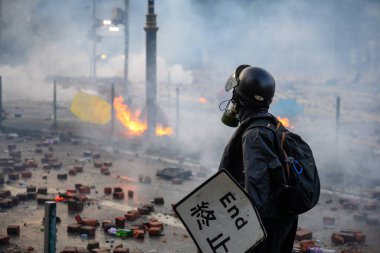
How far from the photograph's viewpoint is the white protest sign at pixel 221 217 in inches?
126

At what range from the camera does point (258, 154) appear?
3402 mm

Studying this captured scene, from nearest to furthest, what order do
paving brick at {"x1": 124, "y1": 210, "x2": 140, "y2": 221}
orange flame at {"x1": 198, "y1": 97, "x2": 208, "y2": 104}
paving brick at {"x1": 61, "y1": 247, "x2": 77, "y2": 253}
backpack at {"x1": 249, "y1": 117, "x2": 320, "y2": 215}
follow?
backpack at {"x1": 249, "y1": 117, "x2": 320, "y2": 215} < paving brick at {"x1": 61, "y1": 247, "x2": 77, "y2": 253} < paving brick at {"x1": 124, "y1": 210, "x2": 140, "y2": 221} < orange flame at {"x1": 198, "y1": 97, "x2": 208, "y2": 104}

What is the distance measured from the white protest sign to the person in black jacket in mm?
131

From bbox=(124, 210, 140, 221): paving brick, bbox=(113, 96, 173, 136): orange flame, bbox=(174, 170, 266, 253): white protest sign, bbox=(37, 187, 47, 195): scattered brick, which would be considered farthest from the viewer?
bbox=(113, 96, 173, 136): orange flame

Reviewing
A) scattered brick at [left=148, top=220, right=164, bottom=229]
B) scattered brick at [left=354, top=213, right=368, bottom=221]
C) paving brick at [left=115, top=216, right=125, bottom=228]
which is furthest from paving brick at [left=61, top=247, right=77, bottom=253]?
scattered brick at [left=354, top=213, right=368, bottom=221]

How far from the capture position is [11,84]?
35.1 meters

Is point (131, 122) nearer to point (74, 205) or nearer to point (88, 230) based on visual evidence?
point (74, 205)

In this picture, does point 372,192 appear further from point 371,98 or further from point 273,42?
point 273,42

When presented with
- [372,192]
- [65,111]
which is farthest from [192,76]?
[372,192]

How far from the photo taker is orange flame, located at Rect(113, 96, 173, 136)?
16.5 meters

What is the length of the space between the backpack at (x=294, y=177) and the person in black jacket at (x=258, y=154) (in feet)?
0.12

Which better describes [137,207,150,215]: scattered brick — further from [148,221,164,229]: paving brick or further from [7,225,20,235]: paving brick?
[7,225,20,235]: paving brick

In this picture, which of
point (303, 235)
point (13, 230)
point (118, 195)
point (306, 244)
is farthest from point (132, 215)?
point (306, 244)

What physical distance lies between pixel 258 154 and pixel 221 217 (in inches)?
17.0
